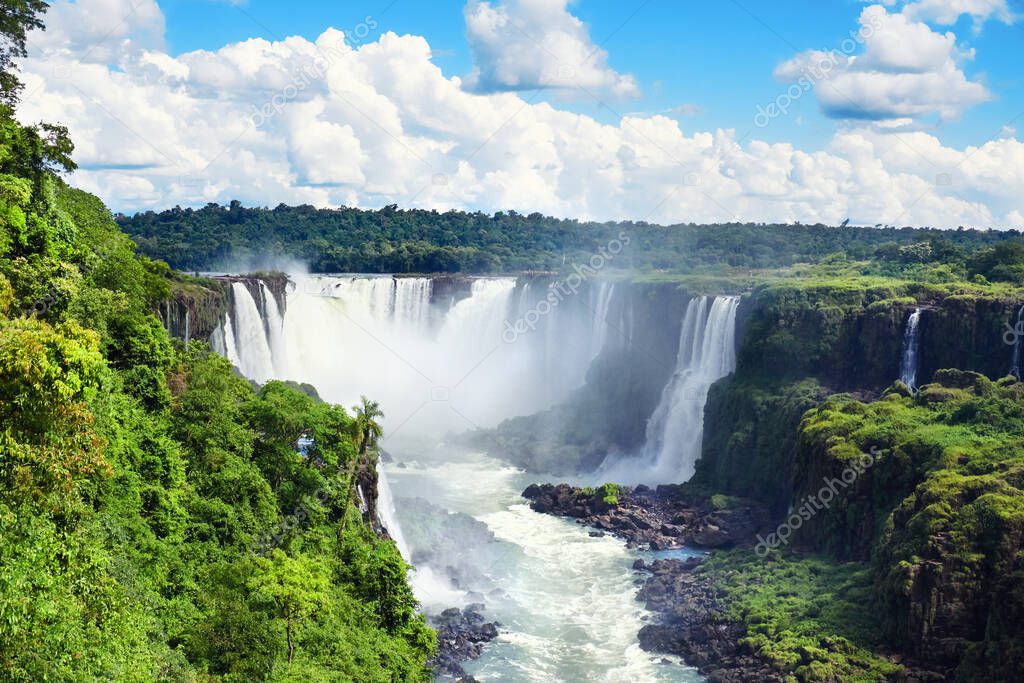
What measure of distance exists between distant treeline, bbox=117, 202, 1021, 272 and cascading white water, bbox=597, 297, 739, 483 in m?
25.6

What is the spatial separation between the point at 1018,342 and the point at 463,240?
323 feet

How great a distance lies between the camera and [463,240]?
145 metres

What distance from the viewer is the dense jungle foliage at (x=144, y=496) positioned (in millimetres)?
18047

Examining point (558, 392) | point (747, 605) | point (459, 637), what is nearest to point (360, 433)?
point (459, 637)

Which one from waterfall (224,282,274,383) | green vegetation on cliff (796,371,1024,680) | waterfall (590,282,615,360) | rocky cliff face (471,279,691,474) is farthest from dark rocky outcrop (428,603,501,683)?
waterfall (590,282,615,360)

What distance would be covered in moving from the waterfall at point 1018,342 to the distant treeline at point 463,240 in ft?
106

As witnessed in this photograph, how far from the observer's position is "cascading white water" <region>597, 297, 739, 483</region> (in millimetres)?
66500

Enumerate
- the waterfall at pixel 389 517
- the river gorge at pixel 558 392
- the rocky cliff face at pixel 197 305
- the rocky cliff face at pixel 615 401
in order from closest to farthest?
the river gorge at pixel 558 392
the waterfall at pixel 389 517
the rocky cliff face at pixel 197 305
the rocky cliff face at pixel 615 401

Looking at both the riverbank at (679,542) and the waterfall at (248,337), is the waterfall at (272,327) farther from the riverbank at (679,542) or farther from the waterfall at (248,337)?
the riverbank at (679,542)

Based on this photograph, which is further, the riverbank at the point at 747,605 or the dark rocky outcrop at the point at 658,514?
the dark rocky outcrop at the point at 658,514

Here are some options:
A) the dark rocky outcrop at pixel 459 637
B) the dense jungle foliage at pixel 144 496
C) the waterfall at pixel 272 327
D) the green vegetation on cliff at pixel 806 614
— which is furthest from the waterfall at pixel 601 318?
the dense jungle foliage at pixel 144 496

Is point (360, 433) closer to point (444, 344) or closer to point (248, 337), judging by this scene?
point (248, 337)

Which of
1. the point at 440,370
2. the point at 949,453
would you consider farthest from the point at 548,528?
the point at 440,370

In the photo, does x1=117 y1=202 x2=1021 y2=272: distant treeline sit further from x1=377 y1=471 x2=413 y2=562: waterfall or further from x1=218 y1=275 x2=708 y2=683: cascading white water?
x1=377 y1=471 x2=413 y2=562: waterfall
